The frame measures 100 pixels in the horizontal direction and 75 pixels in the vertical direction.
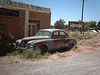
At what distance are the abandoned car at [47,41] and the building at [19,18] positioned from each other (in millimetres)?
4709

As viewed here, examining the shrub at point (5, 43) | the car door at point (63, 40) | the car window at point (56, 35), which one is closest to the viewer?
the shrub at point (5, 43)

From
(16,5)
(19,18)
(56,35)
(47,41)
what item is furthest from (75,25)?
(47,41)

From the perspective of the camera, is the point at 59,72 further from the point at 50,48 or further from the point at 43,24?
the point at 43,24

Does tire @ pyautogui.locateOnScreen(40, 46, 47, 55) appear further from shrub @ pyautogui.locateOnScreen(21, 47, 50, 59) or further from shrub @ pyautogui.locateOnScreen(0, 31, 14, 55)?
shrub @ pyautogui.locateOnScreen(0, 31, 14, 55)

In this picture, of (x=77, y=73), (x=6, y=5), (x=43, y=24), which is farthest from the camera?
(x=43, y=24)

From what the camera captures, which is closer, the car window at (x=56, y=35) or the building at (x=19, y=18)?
the car window at (x=56, y=35)

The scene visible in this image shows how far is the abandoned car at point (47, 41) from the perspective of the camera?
21.3 feet

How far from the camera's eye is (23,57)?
595 centimetres

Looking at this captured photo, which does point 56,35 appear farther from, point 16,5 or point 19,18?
point 19,18

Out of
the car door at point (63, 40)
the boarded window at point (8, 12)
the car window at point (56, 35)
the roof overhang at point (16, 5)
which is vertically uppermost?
the roof overhang at point (16, 5)

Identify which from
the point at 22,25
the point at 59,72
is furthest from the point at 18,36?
the point at 59,72

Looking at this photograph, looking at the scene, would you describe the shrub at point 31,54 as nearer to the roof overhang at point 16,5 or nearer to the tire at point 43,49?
the tire at point 43,49

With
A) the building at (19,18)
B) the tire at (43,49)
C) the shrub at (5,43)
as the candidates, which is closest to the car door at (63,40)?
the tire at (43,49)

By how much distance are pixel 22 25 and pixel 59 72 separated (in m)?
9.47
